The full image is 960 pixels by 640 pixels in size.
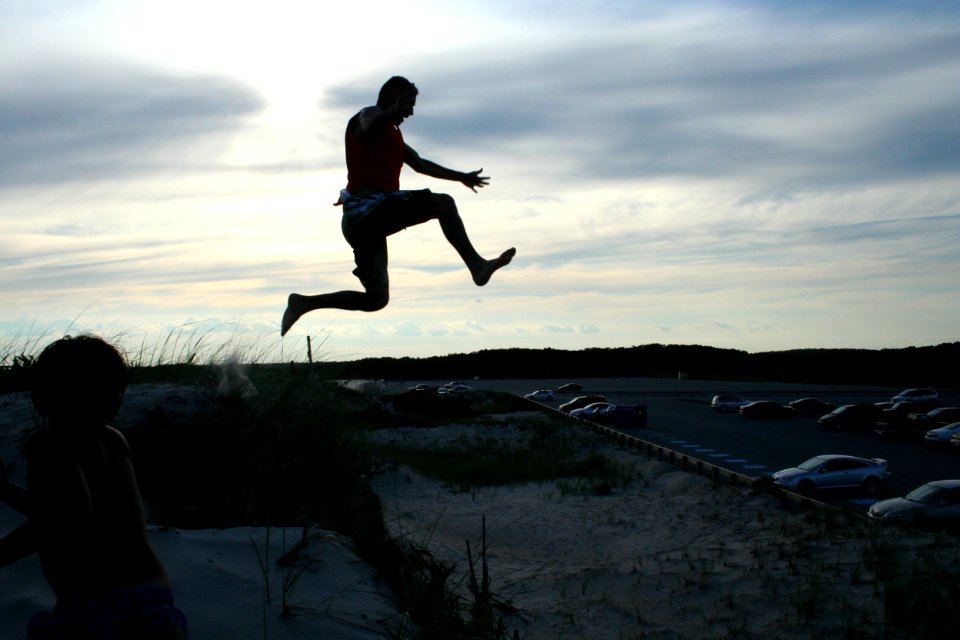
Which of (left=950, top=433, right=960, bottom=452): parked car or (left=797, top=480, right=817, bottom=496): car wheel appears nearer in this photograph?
(left=797, top=480, right=817, bottom=496): car wheel

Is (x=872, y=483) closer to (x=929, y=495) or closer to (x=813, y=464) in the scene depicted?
(x=813, y=464)

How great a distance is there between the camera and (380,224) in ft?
14.8

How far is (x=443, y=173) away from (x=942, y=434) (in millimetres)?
36138

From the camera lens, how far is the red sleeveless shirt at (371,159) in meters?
4.53

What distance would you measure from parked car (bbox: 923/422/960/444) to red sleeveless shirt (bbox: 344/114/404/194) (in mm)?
36428

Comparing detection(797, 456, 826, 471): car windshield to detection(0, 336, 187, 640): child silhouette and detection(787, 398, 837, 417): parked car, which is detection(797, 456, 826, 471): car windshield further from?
detection(787, 398, 837, 417): parked car

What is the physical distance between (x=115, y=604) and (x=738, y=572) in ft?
44.6

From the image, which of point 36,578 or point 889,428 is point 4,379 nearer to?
point 36,578

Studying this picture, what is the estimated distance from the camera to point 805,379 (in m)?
92.5

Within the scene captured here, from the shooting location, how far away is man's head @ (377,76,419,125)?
4238mm

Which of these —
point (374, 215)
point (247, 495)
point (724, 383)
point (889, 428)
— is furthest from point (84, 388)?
point (724, 383)

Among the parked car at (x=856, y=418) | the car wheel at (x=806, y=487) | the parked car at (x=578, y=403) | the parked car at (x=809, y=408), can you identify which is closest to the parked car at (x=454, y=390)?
the parked car at (x=578, y=403)

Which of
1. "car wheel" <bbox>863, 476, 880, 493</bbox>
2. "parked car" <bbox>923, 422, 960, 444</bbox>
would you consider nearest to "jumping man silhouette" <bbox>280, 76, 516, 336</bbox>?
"car wheel" <bbox>863, 476, 880, 493</bbox>

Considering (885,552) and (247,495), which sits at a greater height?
(247,495)
